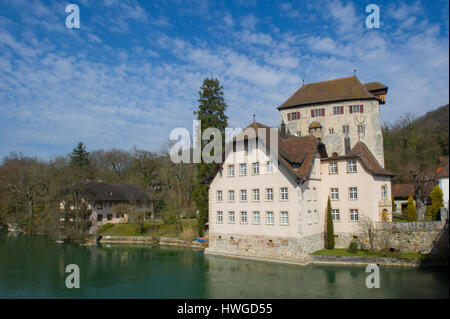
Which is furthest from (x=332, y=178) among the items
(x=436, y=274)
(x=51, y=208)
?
(x=51, y=208)

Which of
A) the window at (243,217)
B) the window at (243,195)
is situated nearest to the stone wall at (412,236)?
the window at (243,217)

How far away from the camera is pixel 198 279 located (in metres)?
19.7

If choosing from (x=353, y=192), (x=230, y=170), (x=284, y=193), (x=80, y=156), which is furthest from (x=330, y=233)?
(x=80, y=156)

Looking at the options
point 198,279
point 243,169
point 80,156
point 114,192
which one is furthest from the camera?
point 80,156

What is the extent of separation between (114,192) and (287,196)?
31406 millimetres

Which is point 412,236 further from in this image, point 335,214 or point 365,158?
point 365,158

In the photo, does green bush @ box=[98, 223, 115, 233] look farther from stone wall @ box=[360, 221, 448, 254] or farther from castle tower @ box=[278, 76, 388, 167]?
stone wall @ box=[360, 221, 448, 254]

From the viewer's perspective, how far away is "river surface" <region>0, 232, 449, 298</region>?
16656 mm

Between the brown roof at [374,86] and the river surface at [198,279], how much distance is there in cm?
2690

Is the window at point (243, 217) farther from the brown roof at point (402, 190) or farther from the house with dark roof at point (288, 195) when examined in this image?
the brown roof at point (402, 190)

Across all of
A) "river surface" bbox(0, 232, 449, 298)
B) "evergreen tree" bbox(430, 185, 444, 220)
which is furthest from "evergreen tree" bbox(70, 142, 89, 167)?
"evergreen tree" bbox(430, 185, 444, 220)

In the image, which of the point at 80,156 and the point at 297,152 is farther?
the point at 80,156
